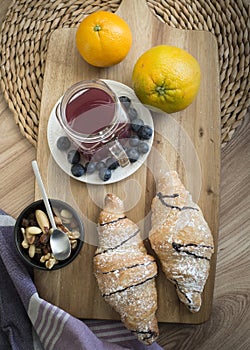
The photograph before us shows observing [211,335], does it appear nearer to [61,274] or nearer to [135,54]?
[61,274]

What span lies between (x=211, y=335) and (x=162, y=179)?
0.44 metres

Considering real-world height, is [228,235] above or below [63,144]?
below

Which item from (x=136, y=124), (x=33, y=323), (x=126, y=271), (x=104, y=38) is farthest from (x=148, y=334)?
(x=104, y=38)

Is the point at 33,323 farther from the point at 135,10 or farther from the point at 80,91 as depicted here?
the point at 135,10

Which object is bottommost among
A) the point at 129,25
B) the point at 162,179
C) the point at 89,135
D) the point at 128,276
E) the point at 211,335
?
the point at 211,335

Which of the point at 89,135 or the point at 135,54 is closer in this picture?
the point at 89,135

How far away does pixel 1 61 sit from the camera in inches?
53.2

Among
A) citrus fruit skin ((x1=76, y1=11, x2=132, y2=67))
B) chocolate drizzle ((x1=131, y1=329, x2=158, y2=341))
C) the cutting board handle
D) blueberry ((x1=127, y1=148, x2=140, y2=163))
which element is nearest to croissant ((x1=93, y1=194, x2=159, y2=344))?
chocolate drizzle ((x1=131, y1=329, x2=158, y2=341))

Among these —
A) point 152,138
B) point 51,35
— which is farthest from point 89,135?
point 51,35

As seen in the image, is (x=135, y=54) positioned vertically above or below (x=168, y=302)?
above

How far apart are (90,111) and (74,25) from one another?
275mm

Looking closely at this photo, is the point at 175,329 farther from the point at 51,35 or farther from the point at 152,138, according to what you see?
the point at 51,35

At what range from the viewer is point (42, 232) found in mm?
1231

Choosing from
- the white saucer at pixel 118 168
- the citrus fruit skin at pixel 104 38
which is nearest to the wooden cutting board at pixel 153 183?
the white saucer at pixel 118 168
